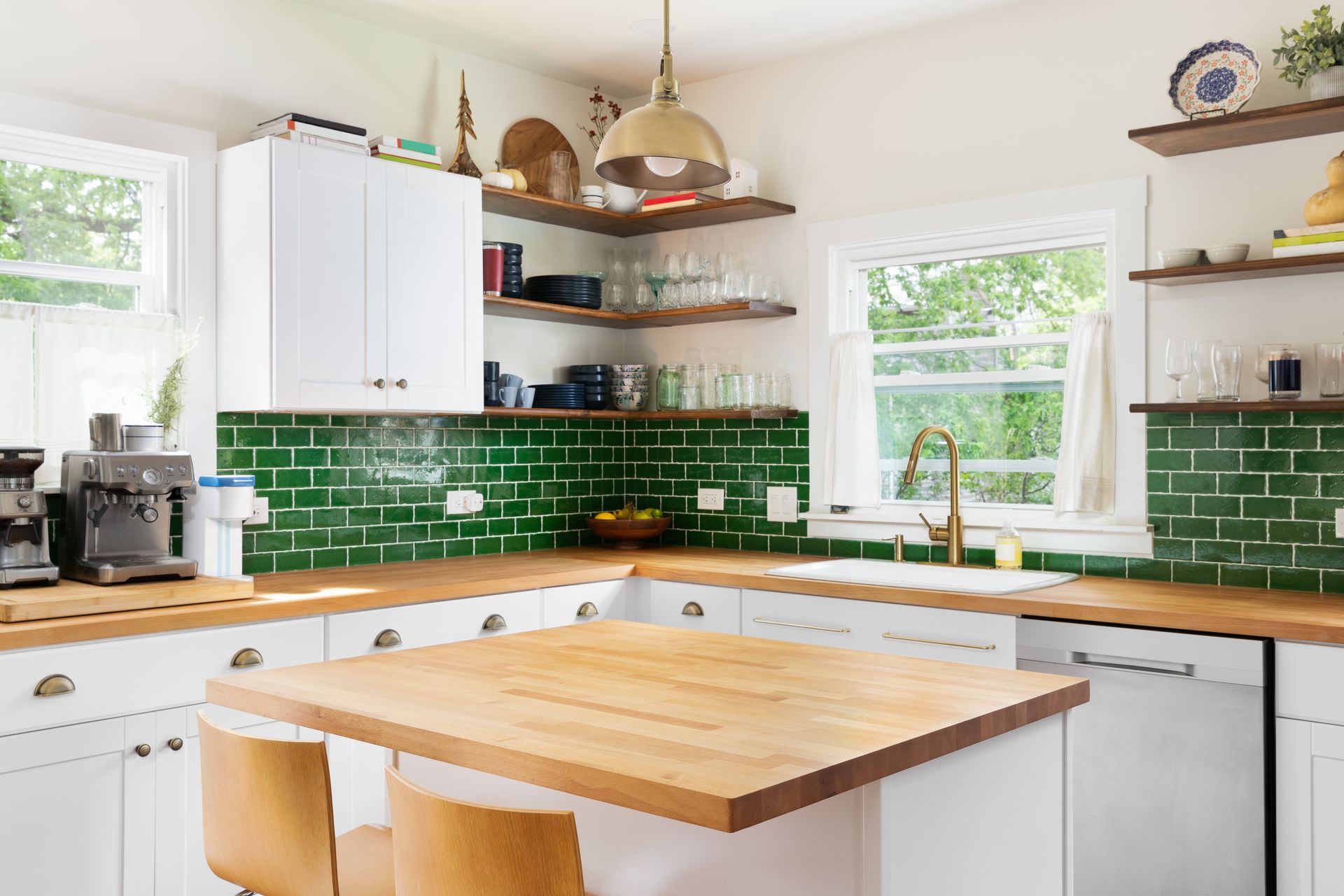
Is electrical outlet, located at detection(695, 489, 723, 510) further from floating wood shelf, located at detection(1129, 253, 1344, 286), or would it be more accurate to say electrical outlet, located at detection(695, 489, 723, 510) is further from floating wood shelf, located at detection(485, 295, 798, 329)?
floating wood shelf, located at detection(1129, 253, 1344, 286)

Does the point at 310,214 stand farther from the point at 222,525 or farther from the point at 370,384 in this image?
the point at 222,525

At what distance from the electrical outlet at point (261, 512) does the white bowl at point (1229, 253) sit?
10.1 ft

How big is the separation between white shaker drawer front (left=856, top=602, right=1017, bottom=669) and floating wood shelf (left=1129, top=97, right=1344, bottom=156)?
1500 millimetres

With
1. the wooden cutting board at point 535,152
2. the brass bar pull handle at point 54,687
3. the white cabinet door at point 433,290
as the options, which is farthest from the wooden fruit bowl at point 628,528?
the brass bar pull handle at point 54,687

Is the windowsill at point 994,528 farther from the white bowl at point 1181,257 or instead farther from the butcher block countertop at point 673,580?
the white bowl at point 1181,257

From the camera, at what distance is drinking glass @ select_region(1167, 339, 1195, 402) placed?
3426 mm

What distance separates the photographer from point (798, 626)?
3713 mm

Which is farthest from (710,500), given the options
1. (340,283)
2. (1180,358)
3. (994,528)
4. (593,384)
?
(1180,358)

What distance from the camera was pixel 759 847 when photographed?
69.9 inches

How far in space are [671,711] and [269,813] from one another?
0.64m

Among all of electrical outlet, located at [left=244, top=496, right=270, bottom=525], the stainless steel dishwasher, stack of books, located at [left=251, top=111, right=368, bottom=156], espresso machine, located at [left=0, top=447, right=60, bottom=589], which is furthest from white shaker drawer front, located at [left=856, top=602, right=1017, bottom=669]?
espresso machine, located at [left=0, top=447, right=60, bottom=589]

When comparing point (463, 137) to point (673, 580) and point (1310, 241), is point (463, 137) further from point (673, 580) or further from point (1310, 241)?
point (1310, 241)

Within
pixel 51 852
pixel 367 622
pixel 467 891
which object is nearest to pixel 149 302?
pixel 367 622

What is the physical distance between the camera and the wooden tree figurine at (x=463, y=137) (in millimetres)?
4250
